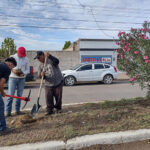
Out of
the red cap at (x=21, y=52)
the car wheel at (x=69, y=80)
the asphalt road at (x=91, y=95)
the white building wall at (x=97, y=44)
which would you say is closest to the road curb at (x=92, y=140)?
the red cap at (x=21, y=52)

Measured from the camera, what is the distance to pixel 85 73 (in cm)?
1073

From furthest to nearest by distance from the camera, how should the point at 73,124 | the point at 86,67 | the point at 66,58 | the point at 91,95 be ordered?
the point at 66,58, the point at 86,67, the point at 91,95, the point at 73,124

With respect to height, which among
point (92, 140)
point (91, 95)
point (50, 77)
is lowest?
point (92, 140)

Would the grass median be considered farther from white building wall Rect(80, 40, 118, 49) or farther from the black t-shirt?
white building wall Rect(80, 40, 118, 49)

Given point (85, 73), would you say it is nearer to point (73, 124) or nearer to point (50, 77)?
point (50, 77)

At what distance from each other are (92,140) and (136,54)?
2.20 meters

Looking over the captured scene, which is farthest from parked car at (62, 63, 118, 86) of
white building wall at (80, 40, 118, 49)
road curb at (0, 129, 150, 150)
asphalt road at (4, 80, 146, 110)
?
road curb at (0, 129, 150, 150)

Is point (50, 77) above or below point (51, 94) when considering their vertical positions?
above

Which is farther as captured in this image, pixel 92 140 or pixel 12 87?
pixel 12 87

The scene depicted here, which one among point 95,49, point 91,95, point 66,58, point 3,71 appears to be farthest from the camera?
point 95,49

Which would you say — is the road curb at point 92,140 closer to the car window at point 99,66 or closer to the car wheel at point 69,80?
the car wheel at point 69,80

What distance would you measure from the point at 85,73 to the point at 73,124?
303 inches

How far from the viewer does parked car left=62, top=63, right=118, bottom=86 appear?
412 inches

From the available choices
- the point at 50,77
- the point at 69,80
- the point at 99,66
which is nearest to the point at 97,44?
the point at 99,66
